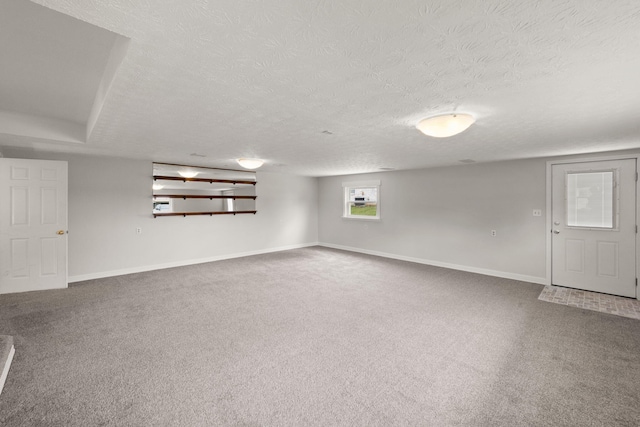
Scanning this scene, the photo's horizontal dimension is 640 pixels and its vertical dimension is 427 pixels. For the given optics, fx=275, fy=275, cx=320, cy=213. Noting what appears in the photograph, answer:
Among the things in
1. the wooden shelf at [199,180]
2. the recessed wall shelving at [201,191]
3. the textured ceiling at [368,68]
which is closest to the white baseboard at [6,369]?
the textured ceiling at [368,68]

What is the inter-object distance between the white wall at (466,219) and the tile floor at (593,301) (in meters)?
0.50

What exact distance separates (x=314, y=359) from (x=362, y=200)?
223 inches

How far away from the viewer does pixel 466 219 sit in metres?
5.61

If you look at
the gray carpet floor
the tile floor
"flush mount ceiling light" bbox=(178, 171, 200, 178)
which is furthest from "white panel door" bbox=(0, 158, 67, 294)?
the tile floor

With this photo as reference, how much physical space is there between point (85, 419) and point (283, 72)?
2.52 m

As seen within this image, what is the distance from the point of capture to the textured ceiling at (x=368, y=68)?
1.18m

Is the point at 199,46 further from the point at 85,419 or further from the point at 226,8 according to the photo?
the point at 85,419

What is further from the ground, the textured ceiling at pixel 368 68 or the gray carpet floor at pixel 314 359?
the textured ceiling at pixel 368 68

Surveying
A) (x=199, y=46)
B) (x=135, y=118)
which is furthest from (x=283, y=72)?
(x=135, y=118)

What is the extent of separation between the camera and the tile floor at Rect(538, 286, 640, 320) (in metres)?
3.53

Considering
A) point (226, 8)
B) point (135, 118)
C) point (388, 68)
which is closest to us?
point (226, 8)

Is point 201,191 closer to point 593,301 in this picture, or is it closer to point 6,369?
point 6,369

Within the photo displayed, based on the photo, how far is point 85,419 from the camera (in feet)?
5.69

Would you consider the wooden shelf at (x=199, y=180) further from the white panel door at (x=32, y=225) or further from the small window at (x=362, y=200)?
the small window at (x=362, y=200)
